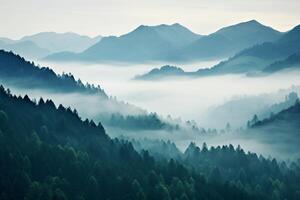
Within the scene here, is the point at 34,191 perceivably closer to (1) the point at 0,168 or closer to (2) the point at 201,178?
(1) the point at 0,168

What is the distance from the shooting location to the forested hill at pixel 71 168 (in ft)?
Answer: 464

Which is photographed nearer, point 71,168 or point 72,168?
point 71,168

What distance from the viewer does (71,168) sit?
513 feet

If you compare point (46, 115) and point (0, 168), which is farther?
point (46, 115)

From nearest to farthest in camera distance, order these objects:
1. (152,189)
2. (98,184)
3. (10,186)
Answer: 1. (10,186)
2. (98,184)
3. (152,189)

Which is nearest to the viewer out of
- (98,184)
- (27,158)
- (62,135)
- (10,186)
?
(10,186)

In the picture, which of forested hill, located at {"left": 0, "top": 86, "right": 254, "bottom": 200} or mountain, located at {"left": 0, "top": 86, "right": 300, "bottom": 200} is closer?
forested hill, located at {"left": 0, "top": 86, "right": 254, "bottom": 200}

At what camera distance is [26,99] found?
19875 centimetres

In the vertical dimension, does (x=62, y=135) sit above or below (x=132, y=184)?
above

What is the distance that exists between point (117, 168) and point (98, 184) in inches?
654

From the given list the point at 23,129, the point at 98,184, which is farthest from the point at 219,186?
the point at 23,129

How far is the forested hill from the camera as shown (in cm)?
14138

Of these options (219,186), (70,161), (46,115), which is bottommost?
(219,186)

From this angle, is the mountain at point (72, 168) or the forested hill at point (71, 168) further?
the mountain at point (72, 168)
